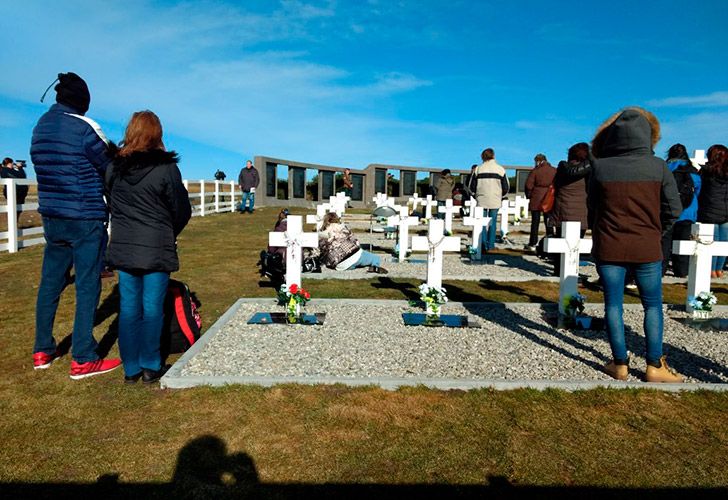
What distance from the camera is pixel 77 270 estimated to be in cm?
435

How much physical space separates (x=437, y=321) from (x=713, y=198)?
17.0 feet

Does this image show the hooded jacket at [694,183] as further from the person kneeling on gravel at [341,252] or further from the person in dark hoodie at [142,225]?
the person in dark hoodie at [142,225]

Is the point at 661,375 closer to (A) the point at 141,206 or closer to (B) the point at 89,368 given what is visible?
(A) the point at 141,206

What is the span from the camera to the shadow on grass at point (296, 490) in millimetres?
2713

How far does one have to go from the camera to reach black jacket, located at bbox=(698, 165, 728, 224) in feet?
26.2

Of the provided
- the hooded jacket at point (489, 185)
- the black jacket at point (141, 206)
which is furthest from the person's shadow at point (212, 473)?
the hooded jacket at point (489, 185)

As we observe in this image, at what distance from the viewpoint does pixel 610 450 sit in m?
3.17

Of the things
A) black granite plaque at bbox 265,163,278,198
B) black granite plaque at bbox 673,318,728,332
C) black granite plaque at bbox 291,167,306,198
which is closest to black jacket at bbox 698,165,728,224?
black granite plaque at bbox 673,318,728,332

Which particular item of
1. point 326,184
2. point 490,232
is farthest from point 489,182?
point 326,184

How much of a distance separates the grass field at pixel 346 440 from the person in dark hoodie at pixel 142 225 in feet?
1.47

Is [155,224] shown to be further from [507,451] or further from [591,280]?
[591,280]

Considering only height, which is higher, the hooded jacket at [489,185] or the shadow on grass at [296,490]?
the hooded jacket at [489,185]

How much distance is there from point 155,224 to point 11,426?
1.64 meters

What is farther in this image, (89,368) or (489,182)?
(489,182)
